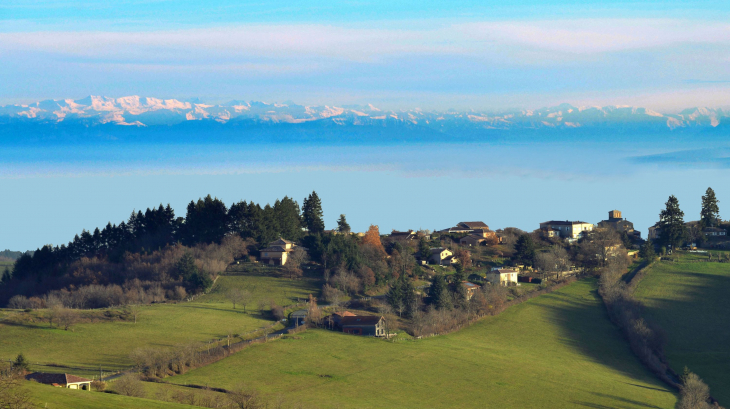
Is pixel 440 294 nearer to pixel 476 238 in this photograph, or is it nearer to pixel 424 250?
pixel 424 250

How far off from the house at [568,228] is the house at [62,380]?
95.2 m

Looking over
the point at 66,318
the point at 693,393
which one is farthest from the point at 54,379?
the point at 693,393

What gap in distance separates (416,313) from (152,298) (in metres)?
30.0

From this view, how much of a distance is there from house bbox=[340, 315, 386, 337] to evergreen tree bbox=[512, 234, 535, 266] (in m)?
37.7

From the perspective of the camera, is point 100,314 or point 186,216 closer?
point 100,314

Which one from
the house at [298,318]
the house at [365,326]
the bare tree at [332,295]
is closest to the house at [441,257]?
the bare tree at [332,295]

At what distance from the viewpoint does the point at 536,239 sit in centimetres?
12212

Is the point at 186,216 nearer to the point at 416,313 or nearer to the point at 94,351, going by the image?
the point at 416,313

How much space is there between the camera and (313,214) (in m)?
116

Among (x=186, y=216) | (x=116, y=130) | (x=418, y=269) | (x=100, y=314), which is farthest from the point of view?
(x=116, y=130)

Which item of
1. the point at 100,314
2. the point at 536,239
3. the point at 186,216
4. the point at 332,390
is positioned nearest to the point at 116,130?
the point at 186,216

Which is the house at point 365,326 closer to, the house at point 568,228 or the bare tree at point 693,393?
the bare tree at point 693,393

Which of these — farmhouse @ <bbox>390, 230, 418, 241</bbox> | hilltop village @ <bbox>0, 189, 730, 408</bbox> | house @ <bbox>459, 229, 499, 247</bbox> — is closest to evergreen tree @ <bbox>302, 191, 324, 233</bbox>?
hilltop village @ <bbox>0, 189, 730, 408</bbox>

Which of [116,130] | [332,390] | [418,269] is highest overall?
[116,130]
